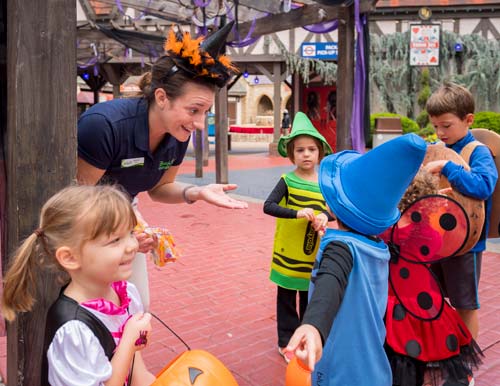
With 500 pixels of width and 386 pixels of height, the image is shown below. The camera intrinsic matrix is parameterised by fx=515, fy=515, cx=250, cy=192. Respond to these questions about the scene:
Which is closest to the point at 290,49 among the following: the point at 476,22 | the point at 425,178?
the point at 476,22

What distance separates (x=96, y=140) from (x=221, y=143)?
789 cm

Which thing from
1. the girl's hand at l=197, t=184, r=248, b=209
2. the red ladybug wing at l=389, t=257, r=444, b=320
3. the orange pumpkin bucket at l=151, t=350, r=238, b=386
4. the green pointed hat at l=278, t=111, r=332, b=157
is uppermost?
the green pointed hat at l=278, t=111, r=332, b=157

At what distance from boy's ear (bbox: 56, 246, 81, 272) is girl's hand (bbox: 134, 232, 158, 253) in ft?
1.57

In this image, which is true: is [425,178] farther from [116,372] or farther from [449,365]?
[116,372]

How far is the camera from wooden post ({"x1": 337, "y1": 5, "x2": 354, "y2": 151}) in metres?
6.06

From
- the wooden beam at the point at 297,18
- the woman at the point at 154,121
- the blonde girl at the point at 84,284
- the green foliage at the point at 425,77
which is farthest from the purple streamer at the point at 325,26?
the green foliage at the point at 425,77

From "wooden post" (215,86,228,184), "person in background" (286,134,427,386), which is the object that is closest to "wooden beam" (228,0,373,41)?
"wooden post" (215,86,228,184)

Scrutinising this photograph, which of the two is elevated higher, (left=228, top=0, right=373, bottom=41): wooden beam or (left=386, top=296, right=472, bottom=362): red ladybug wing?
(left=228, top=0, right=373, bottom=41): wooden beam

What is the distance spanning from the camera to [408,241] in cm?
230

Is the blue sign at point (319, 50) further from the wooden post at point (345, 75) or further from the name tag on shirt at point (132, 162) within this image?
the name tag on shirt at point (132, 162)

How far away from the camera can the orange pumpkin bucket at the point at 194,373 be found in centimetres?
190

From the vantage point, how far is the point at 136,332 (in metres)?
1.60

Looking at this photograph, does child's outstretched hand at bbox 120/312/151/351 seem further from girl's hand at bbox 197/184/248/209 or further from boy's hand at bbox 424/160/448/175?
boy's hand at bbox 424/160/448/175

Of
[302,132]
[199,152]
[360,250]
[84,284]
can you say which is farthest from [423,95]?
[84,284]
